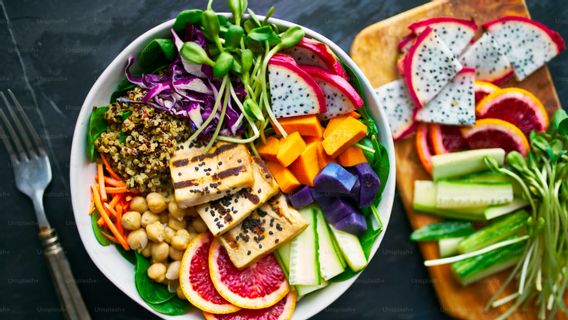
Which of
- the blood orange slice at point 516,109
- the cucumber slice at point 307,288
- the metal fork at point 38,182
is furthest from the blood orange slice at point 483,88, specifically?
the metal fork at point 38,182

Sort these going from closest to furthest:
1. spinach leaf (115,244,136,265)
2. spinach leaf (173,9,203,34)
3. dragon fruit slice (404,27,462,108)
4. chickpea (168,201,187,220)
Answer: spinach leaf (173,9,203,34) < chickpea (168,201,187,220) < spinach leaf (115,244,136,265) < dragon fruit slice (404,27,462,108)

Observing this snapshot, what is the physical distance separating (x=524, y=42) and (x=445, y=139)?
801mm

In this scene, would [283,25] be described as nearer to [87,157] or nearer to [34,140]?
[87,157]

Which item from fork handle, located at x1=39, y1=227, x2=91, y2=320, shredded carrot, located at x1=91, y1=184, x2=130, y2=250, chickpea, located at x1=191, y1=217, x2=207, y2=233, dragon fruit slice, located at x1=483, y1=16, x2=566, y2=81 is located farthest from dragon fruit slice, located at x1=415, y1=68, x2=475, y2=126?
fork handle, located at x1=39, y1=227, x2=91, y2=320

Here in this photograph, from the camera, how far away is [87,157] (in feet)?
9.73

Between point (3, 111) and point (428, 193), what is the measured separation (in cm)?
268

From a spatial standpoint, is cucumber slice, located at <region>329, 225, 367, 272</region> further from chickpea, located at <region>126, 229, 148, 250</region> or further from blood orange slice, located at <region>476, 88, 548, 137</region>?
blood orange slice, located at <region>476, 88, 548, 137</region>

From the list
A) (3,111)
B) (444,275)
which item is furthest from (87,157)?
(444,275)

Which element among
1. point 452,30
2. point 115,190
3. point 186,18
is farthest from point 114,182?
point 452,30

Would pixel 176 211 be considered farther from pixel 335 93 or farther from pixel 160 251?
pixel 335 93

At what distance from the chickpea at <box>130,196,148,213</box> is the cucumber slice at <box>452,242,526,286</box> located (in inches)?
75.7

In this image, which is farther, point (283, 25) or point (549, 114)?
point (549, 114)

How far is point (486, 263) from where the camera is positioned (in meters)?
3.42

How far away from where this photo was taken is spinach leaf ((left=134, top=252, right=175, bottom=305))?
9.70ft
